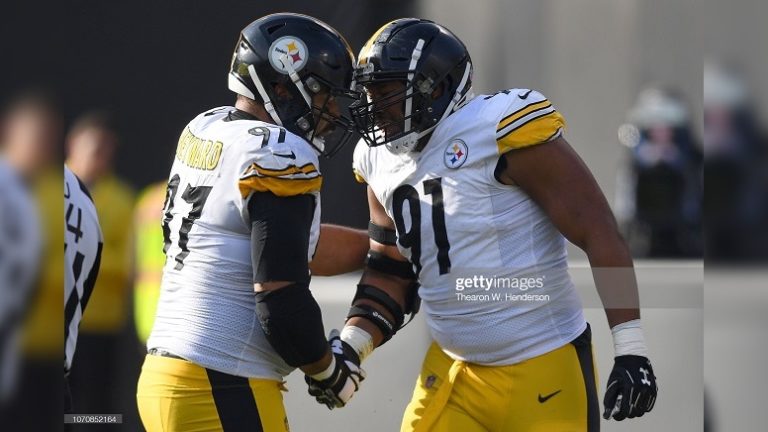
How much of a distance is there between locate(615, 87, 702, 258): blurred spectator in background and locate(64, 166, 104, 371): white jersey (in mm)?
1687

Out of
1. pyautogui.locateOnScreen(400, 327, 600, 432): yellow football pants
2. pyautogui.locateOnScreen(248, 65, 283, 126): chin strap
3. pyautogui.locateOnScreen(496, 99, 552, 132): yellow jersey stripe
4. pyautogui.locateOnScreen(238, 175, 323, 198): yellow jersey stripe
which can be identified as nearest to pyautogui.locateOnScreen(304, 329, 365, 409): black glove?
pyautogui.locateOnScreen(400, 327, 600, 432): yellow football pants

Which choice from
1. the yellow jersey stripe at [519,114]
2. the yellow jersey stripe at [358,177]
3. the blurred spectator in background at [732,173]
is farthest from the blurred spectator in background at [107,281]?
the blurred spectator in background at [732,173]

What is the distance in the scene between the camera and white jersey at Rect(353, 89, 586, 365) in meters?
2.74

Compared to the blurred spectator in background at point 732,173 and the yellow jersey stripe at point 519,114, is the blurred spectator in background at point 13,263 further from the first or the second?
the blurred spectator in background at point 732,173

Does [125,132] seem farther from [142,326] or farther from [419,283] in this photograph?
[419,283]

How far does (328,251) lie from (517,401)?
0.93 meters

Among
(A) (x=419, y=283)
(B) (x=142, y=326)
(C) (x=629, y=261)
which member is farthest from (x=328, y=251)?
(C) (x=629, y=261)

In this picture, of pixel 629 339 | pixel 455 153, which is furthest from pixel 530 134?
pixel 629 339

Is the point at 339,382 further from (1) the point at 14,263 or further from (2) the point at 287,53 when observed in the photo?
(1) the point at 14,263

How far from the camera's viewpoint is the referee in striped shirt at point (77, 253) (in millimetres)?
3334

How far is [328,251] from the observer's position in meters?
3.37

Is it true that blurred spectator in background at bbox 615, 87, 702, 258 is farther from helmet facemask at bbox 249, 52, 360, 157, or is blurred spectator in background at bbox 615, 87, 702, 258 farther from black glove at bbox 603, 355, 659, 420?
helmet facemask at bbox 249, 52, 360, 157

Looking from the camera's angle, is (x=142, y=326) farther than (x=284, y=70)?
Yes

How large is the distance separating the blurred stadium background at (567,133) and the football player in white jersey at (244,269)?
0.76 meters
